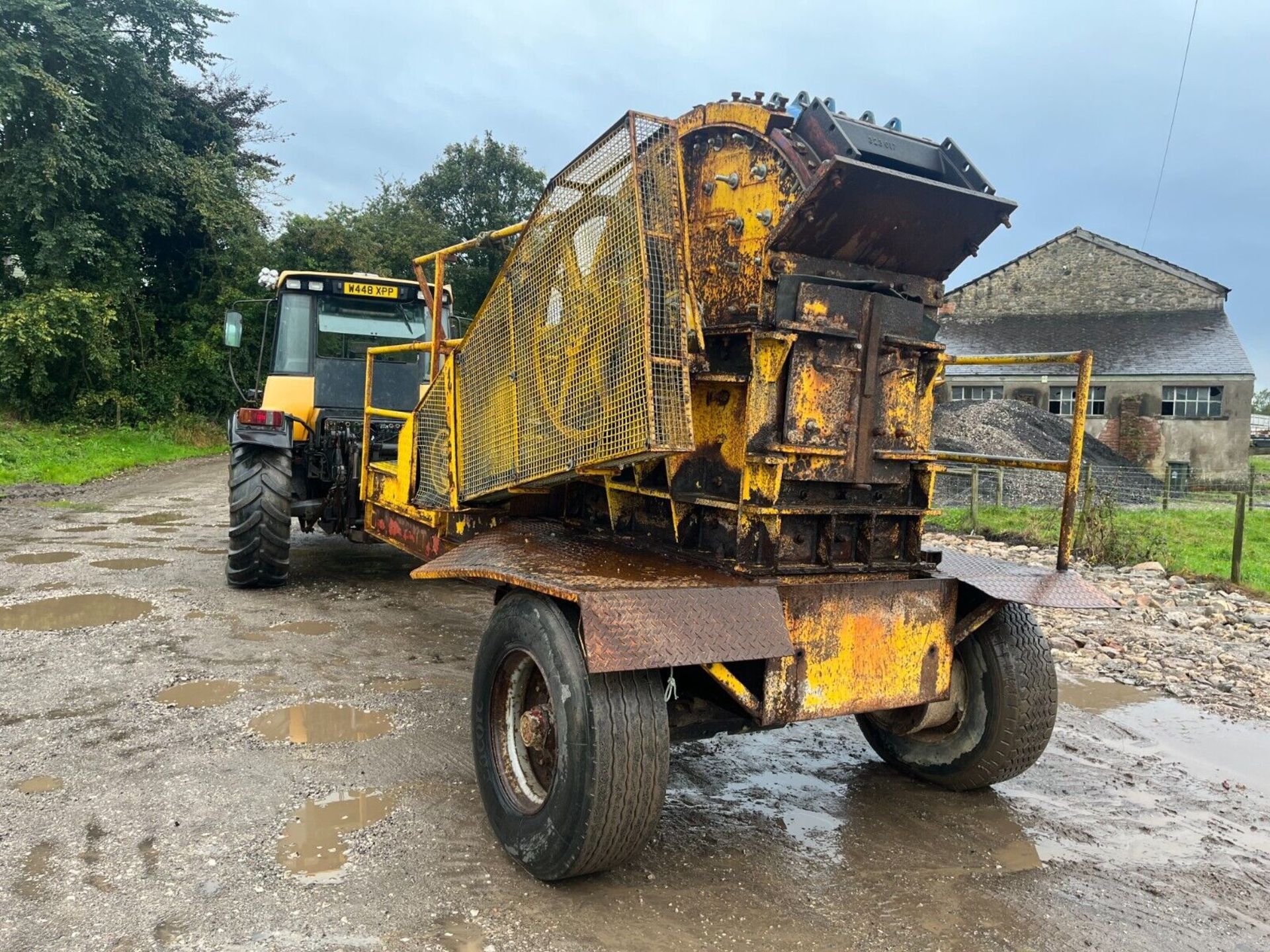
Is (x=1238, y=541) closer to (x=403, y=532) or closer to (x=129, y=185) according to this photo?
(x=403, y=532)

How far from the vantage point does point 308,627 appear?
6188 mm

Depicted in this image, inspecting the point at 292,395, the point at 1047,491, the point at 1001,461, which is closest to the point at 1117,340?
the point at 1047,491

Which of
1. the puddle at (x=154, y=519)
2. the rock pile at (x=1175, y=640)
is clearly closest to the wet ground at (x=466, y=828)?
the rock pile at (x=1175, y=640)

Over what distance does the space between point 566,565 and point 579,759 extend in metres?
0.79

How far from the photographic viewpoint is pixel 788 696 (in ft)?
10.5

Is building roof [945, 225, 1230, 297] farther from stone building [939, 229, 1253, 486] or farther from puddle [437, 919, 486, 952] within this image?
puddle [437, 919, 486, 952]

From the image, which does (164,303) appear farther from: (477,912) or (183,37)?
(477,912)

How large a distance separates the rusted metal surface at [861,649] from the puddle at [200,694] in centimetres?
312

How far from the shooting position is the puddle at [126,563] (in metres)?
7.81

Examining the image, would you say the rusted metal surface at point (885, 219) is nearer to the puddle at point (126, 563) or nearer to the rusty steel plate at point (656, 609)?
the rusty steel plate at point (656, 609)

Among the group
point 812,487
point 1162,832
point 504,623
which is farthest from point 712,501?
point 1162,832

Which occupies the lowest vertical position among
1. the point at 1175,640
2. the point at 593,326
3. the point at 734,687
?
the point at 1175,640

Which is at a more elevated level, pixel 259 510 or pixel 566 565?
pixel 566 565

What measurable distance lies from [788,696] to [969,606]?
1065 mm
